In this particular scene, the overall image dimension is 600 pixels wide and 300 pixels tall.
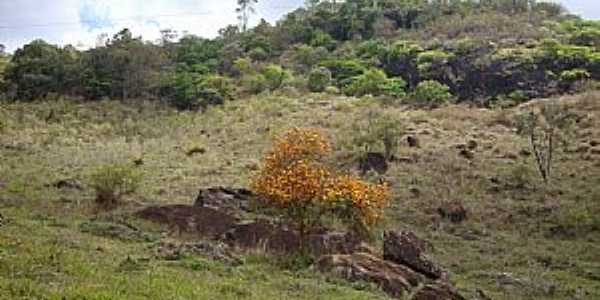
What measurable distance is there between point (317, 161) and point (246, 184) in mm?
4047

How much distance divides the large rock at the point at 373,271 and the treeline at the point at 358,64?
39537mm

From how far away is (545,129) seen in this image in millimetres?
36094

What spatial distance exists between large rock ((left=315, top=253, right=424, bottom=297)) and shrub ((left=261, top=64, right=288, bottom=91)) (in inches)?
1842

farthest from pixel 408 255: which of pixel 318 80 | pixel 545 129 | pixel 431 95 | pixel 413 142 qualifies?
pixel 318 80

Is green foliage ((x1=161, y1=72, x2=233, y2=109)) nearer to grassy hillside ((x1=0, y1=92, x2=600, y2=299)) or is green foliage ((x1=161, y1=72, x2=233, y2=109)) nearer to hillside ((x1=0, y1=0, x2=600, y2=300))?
hillside ((x1=0, y1=0, x2=600, y2=300))

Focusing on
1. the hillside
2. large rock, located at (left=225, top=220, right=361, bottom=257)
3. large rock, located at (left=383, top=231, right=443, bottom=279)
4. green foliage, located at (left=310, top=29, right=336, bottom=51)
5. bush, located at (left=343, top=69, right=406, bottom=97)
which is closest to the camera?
the hillside

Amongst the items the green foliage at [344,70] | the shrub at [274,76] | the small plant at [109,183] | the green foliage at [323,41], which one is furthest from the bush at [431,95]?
the small plant at [109,183]

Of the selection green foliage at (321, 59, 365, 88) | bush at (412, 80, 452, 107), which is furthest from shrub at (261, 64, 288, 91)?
bush at (412, 80, 452, 107)

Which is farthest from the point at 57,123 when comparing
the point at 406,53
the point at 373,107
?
the point at 406,53

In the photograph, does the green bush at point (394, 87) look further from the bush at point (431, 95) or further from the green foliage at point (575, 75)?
the green foliage at point (575, 75)

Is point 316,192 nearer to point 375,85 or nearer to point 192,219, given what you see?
point 192,219

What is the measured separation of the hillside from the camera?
16.5m

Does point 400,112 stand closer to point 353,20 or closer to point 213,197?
point 213,197

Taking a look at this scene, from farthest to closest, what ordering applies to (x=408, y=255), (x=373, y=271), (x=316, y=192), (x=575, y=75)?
1. (x=575, y=75)
2. (x=316, y=192)
3. (x=408, y=255)
4. (x=373, y=271)
